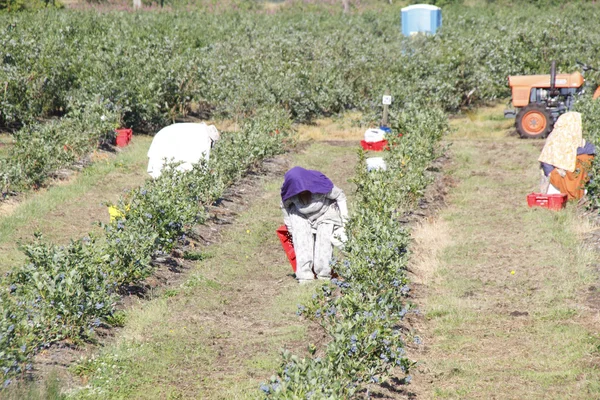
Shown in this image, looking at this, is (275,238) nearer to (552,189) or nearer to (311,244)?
(311,244)

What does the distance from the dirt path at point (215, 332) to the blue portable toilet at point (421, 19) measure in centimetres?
2045

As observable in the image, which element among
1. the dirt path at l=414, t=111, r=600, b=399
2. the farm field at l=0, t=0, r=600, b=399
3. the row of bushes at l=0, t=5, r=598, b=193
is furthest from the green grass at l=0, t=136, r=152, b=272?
the dirt path at l=414, t=111, r=600, b=399

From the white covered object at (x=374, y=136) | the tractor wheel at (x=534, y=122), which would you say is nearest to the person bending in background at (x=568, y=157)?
the white covered object at (x=374, y=136)

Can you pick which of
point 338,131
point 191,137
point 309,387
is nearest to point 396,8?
point 338,131

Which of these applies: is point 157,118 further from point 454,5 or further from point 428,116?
point 454,5

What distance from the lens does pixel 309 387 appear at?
4.82 meters

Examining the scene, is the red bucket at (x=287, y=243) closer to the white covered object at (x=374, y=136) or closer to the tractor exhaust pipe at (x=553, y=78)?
the white covered object at (x=374, y=136)

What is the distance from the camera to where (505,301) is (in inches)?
311

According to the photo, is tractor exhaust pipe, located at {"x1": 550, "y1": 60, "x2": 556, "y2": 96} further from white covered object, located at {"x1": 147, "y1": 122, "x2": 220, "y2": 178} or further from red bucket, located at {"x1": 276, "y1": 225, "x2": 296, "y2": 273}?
red bucket, located at {"x1": 276, "y1": 225, "x2": 296, "y2": 273}

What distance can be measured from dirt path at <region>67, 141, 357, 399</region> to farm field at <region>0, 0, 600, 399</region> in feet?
0.08

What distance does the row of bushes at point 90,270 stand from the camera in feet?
19.6

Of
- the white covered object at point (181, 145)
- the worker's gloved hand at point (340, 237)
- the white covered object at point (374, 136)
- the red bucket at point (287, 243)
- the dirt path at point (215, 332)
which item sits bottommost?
the white covered object at point (374, 136)

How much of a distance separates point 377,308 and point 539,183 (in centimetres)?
746

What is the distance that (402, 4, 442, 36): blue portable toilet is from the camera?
29.1 metres
